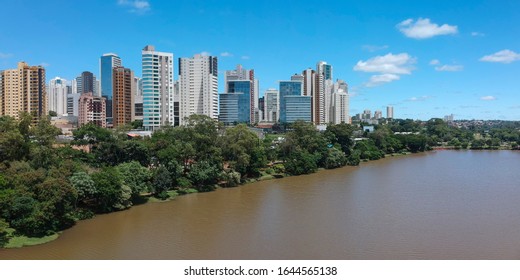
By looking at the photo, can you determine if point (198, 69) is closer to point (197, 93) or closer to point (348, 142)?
point (197, 93)

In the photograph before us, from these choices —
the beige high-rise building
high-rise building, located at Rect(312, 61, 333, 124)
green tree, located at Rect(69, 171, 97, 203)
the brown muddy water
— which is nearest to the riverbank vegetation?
green tree, located at Rect(69, 171, 97, 203)

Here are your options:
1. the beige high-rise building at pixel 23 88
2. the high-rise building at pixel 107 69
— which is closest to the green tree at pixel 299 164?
the beige high-rise building at pixel 23 88

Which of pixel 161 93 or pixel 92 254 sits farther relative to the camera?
pixel 161 93

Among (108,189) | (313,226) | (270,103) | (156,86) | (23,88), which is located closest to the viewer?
(313,226)

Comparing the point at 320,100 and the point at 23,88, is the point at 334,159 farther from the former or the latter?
the point at 320,100

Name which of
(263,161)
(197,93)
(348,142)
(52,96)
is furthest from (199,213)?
(52,96)

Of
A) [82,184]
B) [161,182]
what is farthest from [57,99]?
[82,184]
